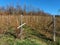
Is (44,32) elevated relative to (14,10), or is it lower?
lower

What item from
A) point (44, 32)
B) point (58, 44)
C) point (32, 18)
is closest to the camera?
point (58, 44)

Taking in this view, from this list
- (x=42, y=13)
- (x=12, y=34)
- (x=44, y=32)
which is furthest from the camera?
(x=42, y=13)

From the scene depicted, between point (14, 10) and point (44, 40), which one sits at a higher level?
point (14, 10)

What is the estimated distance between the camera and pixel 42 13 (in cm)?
1973

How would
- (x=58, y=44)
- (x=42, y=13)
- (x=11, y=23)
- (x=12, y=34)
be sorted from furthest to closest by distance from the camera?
(x=42, y=13)
(x=11, y=23)
(x=12, y=34)
(x=58, y=44)

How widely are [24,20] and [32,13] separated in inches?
175

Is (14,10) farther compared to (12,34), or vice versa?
(14,10)

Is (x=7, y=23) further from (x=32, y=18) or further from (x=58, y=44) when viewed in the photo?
(x=58, y=44)

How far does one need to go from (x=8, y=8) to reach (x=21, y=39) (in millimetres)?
10675

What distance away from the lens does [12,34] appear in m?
11.0

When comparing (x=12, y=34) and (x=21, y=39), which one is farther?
(x=12, y=34)

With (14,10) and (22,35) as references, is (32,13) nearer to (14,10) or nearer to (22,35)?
(14,10)

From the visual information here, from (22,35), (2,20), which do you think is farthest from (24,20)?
(22,35)

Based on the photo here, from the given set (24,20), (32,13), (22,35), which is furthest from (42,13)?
(22,35)
